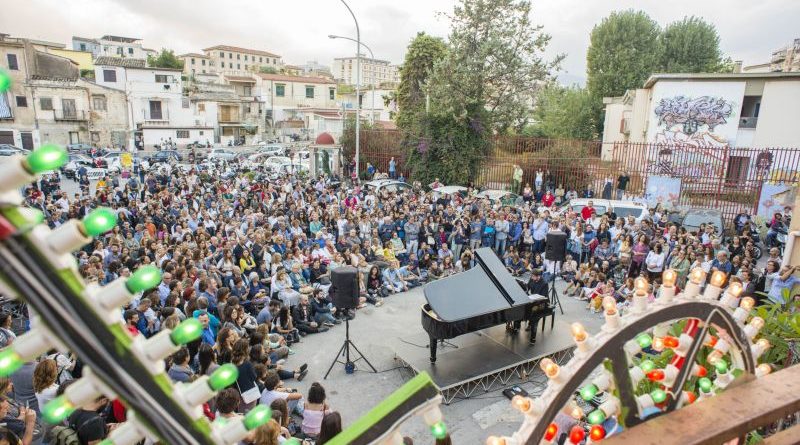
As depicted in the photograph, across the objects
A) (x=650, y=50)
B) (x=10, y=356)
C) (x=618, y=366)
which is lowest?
(x=618, y=366)

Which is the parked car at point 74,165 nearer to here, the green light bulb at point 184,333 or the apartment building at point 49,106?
the apartment building at point 49,106

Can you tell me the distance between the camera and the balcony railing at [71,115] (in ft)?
137

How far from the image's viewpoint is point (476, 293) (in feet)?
28.5

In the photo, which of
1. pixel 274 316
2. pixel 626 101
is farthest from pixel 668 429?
pixel 626 101

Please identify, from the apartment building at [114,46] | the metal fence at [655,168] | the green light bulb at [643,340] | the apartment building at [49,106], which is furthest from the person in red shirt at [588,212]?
the apartment building at [114,46]

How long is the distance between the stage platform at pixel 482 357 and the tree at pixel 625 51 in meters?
36.0

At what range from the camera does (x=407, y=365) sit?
8820 mm

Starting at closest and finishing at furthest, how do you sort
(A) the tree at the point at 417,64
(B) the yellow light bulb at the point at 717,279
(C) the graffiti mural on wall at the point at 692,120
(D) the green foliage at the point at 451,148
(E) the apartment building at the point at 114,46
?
(B) the yellow light bulb at the point at 717,279 → (D) the green foliage at the point at 451,148 → (C) the graffiti mural on wall at the point at 692,120 → (A) the tree at the point at 417,64 → (E) the apartment building at the point at 114,46

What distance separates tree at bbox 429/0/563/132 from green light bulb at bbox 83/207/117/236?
23167mm

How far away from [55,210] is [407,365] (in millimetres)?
10904

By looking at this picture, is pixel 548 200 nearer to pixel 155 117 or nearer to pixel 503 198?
pixel 503 198

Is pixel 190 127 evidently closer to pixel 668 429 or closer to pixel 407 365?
pixel 407 365

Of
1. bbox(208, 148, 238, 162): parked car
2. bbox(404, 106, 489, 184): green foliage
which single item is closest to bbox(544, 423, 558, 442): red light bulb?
bbox(404, 106, 489, 184): green foliage

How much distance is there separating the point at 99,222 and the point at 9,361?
45 cm
